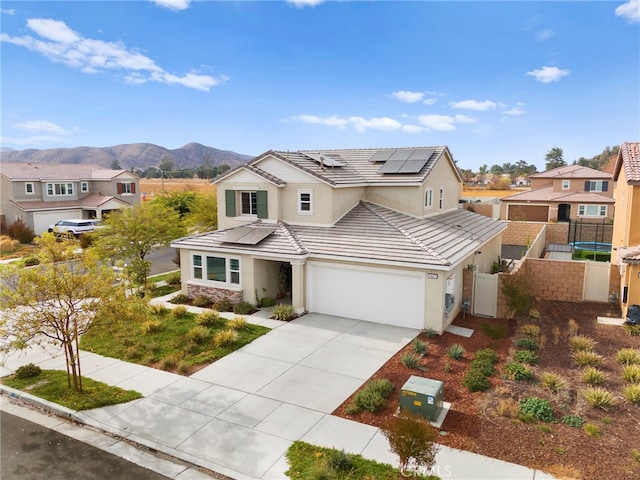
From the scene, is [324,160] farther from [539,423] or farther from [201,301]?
[539,423]

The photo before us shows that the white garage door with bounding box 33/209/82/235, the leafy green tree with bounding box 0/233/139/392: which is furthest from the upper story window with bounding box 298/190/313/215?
the white garage door with bounding box 33/209/82/235

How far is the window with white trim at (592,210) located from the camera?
4334 cm

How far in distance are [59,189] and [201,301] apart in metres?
33.6

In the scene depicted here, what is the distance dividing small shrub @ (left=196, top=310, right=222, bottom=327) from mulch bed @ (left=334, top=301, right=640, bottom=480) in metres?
7.16

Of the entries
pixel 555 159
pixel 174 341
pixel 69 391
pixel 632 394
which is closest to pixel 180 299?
pixel 174 341

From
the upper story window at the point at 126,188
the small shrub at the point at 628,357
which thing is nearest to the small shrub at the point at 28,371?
the small shrub at the point at 628,357

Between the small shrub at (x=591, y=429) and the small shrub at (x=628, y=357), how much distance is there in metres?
4.52

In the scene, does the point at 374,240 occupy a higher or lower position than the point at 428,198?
lower

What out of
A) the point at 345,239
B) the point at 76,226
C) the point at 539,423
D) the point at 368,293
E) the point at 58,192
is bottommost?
the point at 539,423

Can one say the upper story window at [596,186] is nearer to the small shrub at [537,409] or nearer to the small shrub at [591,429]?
the small shrub at [537,409]

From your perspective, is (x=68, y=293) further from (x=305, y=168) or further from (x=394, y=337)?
(x=305, y=168)

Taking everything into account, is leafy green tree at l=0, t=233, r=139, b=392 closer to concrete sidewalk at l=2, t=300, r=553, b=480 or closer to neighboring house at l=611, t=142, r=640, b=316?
concrete sidewalk at l=2, t=300, r=553, b=480

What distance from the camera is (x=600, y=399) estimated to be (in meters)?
10.9

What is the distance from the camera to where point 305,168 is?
21.2m
